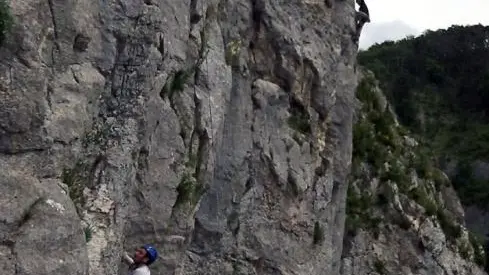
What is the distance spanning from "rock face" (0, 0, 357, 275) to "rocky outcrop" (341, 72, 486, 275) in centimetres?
556

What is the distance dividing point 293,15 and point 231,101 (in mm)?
4855

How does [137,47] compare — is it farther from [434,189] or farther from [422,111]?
[422,111]

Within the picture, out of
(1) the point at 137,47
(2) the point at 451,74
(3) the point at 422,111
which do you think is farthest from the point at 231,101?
(2) the point at 451,74

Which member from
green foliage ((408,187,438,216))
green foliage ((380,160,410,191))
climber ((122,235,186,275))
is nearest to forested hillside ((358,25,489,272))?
green foliage ((380,160,410,191))

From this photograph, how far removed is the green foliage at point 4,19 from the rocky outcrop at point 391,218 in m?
21.8

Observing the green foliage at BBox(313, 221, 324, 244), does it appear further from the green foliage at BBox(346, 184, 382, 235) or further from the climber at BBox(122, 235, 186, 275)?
the climber at BBox(122, 235, 186, 275)

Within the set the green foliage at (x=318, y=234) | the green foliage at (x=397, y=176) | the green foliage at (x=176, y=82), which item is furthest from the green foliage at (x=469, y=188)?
the green foliage at (x=176, y=82)

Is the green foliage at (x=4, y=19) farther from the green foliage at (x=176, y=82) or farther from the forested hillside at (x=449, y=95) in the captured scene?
the forested hillside at (x=449, y=95)

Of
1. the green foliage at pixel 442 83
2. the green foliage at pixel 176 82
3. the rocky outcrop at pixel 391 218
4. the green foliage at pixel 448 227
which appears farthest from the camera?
the green foliage at pixel 442 83

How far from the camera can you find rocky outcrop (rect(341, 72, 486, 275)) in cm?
3028

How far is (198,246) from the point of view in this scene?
17.6 m

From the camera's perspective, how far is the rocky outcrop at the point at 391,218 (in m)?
30.3

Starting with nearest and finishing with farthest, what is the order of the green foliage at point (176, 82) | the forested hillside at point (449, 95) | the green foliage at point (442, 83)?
1. the green foliage at point (176, 82)
2. the forested hillside at point (449, 95)
3. the green foliage at point (442, 83)

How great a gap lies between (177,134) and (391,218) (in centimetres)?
1962
